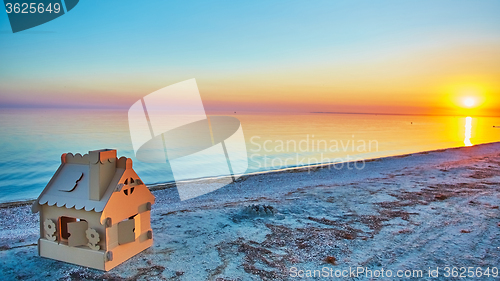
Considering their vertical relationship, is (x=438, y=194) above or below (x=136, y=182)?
below

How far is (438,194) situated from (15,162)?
23.0 metres

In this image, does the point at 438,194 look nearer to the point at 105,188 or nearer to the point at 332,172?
the point at 332,172

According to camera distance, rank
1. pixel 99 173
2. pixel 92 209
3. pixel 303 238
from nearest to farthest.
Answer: pixel 92 209, pixel 99 173, pixel 303 238

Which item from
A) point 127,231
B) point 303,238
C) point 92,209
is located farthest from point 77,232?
point 303,238

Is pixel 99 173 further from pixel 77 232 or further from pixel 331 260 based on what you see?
pixel 331 260

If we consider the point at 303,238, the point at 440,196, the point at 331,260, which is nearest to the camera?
the point at 331,260

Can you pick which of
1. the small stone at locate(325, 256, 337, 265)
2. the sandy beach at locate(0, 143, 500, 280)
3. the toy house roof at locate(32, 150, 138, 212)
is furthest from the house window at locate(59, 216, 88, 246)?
the small stone at locate(325, 256, 337, 265)

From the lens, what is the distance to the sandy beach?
4.06 m

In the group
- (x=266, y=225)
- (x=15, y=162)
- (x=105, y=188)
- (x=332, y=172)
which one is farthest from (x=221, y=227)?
(x=15, y=162)

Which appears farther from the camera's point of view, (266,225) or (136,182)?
(266,225)

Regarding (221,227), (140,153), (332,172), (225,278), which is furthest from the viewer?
(140,153)

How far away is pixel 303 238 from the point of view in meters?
5.20

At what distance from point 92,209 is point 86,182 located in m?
0.48

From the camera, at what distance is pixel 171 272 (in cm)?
398
